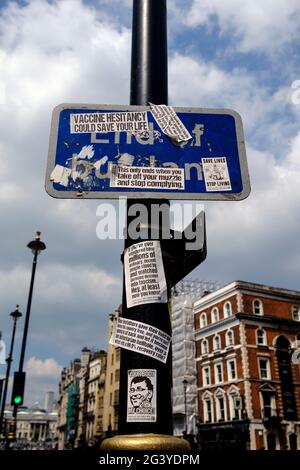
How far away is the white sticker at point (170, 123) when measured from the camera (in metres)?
2.71

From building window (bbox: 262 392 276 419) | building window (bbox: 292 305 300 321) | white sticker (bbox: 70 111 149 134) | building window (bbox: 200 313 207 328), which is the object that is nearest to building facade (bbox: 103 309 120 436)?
building window (bbox: 200 313 207 328)

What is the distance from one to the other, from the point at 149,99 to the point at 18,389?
16.9 m

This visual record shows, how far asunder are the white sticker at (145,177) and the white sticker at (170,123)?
0.27 metres

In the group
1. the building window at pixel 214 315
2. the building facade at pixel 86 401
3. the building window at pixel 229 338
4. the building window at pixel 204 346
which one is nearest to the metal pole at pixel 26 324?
the building window at pixel 229 338

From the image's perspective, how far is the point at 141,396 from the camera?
2139 millimetres

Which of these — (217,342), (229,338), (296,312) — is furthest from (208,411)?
(296,312)

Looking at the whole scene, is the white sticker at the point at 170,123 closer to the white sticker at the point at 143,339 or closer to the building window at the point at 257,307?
the white sticker at the point at 143,339

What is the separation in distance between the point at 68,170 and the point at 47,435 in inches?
7569

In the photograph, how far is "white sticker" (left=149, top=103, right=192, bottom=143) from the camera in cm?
271

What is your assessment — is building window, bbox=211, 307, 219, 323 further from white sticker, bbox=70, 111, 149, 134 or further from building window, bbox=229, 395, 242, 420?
white sticker, bbox=70, 111, 149, 134

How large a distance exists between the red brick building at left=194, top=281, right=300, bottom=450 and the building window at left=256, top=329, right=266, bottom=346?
98 millimetres

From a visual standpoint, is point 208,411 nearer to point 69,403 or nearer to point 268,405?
point 268,405
